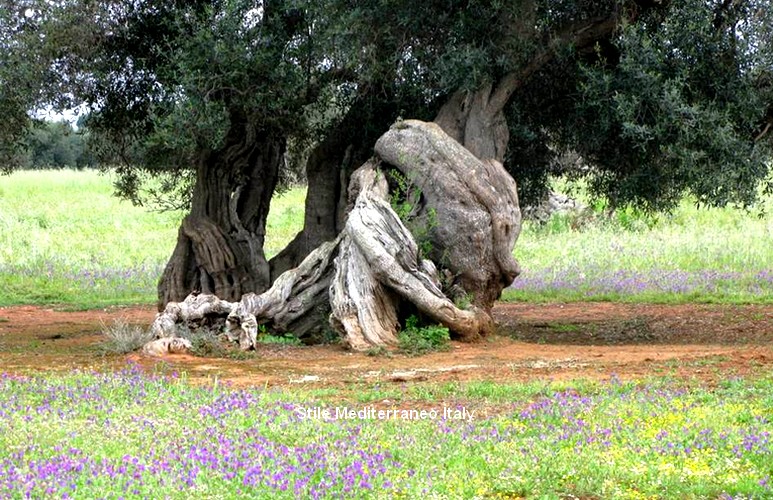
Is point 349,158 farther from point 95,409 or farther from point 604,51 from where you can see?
point 95,409

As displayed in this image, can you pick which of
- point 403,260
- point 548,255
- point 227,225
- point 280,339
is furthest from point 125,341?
point 548,255

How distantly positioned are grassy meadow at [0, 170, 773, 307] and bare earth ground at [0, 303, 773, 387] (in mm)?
3795

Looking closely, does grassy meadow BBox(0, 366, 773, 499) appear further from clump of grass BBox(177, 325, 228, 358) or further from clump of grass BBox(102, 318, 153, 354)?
clump of grass BBox(102, 318, 153, 354)

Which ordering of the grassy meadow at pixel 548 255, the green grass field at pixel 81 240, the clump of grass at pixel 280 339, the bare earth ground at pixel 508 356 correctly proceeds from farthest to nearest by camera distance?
the green grass field at pixel 81 240 → the grassy meadow at pixel 548 255 → the clump of grass at pixel 280 339 → the bare earth ground at pixel 508 356

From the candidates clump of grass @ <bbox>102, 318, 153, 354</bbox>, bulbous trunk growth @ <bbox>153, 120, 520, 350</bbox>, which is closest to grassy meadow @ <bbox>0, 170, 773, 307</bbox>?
bulbous trunk growth @ <bbox>153, 120, 520, 350</bbox>

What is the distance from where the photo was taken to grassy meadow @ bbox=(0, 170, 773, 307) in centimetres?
2450

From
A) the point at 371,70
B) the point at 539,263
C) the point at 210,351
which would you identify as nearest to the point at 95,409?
the point at 210,351

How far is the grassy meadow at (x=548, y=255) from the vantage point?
80.4 ft

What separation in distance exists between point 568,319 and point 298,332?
6.93 metres

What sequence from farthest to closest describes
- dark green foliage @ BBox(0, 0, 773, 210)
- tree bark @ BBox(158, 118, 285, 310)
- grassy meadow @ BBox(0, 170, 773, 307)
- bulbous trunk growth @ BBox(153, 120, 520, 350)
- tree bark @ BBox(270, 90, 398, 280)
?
grassy meadow @ BBox(0, 170, 773, 307), tree bark @ BBox(158, 118, 285, 310), tree bark @ BBox(270, 90, 398, 280), dark green foliage @ BBox(0, 0, 773, 210), bulbous trunk growth @ BBox(153, 120, 520, 350)

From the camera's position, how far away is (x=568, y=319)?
67.9ft

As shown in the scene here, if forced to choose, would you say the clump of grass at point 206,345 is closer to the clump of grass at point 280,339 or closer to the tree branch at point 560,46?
the clump of grass at point 280,339

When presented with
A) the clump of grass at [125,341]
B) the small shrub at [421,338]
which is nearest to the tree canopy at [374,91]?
the small shrub at [421,338]

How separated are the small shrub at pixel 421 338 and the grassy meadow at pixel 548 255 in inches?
368
